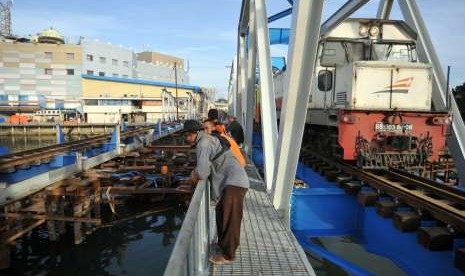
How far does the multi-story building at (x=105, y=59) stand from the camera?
69.1 meters

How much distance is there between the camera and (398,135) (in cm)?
852

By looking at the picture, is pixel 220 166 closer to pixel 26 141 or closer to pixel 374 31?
pixel 374 31

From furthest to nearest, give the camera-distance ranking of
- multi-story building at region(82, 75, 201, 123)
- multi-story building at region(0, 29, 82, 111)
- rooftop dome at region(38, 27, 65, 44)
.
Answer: rooftop dome at region(38, 27, 65, 44), multi-story building at region(0, 29, 82, 111), multi-story building at region(82, 75, 201, 123)

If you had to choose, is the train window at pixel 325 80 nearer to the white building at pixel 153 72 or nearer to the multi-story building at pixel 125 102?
the multi-story building at pixel 125 102

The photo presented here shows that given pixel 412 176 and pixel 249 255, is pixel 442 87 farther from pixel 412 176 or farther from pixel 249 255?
pixel 249 255

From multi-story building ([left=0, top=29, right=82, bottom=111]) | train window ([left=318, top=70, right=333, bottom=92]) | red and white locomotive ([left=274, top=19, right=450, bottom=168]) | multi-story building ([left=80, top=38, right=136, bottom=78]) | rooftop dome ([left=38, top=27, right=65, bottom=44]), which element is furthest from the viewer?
rooftop dome ([left=38, top=27, right=65, bottom=44])

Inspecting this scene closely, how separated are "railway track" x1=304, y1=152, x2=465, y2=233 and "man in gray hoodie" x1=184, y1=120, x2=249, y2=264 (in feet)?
9.07

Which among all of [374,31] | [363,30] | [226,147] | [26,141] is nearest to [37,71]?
[26,141]

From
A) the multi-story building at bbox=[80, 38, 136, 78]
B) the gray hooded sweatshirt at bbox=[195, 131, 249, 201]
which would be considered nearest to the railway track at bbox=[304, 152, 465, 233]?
the gray hooded sweatshirt at bbox=[195, 131, 249, 201]

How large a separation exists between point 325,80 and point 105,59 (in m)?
69.9

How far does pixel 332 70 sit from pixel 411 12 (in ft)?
7.42

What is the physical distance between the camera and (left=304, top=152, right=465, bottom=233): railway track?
200 inches

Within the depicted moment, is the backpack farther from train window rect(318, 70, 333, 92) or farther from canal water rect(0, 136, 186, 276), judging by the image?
canal water rect(0, 136, 186, 276)

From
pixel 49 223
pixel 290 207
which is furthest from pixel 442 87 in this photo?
pixel 49 223
